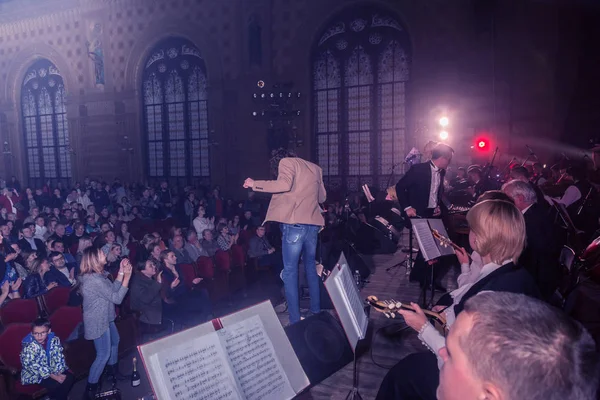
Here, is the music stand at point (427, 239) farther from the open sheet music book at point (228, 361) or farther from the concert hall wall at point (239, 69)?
the concert hall wall at point (239, 69)

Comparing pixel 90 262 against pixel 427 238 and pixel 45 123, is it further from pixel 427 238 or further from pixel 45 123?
pixel 45 123

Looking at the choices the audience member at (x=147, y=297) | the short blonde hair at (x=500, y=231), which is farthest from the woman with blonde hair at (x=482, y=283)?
the audience member at (x=147, y=297)

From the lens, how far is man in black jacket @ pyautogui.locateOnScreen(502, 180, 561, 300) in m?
4.38

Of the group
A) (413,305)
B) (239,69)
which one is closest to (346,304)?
(413,305)

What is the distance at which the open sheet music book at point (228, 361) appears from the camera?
2.00m

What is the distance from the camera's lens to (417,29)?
13766 mm

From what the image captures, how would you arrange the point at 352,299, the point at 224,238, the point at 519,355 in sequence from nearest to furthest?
1. the point at 519,355
2. the point at 352,299
3. the point at 224,238

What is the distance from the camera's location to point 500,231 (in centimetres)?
296

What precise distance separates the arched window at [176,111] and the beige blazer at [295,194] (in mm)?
13153

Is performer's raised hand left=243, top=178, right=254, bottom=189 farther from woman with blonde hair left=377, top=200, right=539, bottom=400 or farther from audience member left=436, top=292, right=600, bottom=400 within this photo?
audience member left=436, top=292, right=600, bottom=400

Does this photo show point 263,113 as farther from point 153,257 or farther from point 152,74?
point 153,257

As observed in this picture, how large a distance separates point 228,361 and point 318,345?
146 centimetres

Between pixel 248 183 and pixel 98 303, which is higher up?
pixel 248 183

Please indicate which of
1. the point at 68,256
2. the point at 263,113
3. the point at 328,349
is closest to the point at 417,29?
the point at 263,113
